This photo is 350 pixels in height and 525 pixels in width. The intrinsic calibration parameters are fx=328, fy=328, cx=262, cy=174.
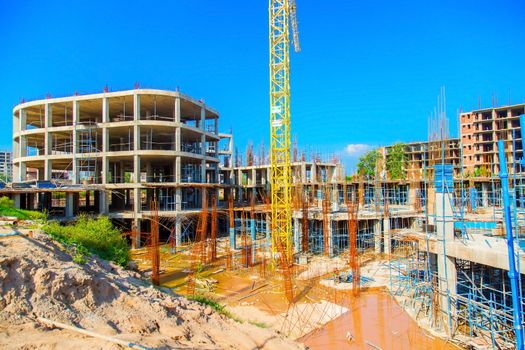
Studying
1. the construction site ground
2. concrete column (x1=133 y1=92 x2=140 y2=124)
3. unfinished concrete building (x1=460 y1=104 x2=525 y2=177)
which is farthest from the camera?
unfinished concrete building (x1=460 y1=104 x2=525 y2=177)

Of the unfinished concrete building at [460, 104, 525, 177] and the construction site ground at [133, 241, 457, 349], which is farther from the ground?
the unfinished concrete building at [460, 104, 525, 177]

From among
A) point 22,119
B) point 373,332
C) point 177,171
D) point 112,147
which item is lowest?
point 373,332

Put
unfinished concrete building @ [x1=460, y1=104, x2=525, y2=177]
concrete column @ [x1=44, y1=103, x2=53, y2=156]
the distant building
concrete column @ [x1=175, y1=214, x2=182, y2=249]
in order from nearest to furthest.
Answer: concrete column @ [x1=175, y1=214, x2=182, y2=249]
concrete column @ [x1=44, y1=103, x2=53, y2=156]
unfinished concrete building @ [x1=460, y1=104, x2=525, y2=177]
the distant building

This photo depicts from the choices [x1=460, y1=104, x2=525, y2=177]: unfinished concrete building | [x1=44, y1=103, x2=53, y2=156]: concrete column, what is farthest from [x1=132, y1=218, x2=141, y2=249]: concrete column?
[x1=460, y1=104, x2=525, y2=177]: unfinished concrete building

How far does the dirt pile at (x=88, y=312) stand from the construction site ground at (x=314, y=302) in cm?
385

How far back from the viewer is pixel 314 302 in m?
12.6

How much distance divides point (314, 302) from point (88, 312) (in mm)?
9374

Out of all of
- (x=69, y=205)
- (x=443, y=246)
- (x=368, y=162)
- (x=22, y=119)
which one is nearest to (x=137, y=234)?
(x=69, y=205)

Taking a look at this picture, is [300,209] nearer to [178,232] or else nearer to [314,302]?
[178,232]

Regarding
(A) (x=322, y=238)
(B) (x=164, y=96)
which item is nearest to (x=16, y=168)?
(B) (x=164, y=96)

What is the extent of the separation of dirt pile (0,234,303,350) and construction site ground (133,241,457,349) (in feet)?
12.6

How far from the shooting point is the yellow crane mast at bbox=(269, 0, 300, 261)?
18656 millimetres

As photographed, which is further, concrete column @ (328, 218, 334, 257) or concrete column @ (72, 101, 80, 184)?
concrete column @ (72, 101, 80, 184)

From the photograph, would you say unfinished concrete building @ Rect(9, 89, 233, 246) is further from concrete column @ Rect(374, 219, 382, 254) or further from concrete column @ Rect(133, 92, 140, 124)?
concrete column @ Rect(374, 219, 382, 254)
